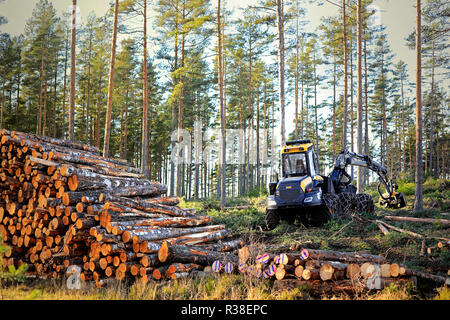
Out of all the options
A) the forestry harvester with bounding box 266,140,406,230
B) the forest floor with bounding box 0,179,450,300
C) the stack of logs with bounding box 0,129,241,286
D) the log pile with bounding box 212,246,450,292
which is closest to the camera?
the forest floor with bounding box 0,179,450,300

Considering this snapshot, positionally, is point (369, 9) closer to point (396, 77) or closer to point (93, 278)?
point (396, 77)

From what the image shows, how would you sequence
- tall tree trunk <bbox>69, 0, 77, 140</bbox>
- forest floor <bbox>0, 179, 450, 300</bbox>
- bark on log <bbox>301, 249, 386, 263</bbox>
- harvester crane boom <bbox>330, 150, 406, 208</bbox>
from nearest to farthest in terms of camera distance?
forest floor <bbox>0, 179, 450, 300</bbox>, bark on log <bbox>301, 249, 386, 263</bbox>, harvester crane boom <bbox>330, 150, 406, 208</bbox>, tall tree trunk <bbox>69, 0, 77, 140</bbox>

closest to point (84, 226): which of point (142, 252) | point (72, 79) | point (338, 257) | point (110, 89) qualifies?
point (142, 252)

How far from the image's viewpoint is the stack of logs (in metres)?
5.99

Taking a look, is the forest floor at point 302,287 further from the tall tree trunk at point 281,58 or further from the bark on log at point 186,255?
the tall tree trunk at point 281,58

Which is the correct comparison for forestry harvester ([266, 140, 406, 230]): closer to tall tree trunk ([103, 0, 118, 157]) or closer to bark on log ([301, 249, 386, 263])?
bark on log ([301, 249, 386, 263])

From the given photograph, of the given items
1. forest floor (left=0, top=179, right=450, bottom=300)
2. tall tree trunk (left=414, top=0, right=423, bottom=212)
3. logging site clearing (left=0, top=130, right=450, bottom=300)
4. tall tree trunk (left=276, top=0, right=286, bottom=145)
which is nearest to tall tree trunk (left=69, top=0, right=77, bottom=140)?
logging site clearing (left=0, top=130, right=450, bottom=300)

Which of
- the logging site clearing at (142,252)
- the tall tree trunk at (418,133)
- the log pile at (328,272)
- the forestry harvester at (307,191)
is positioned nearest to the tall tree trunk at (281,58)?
the forestry harvester at (307,191)

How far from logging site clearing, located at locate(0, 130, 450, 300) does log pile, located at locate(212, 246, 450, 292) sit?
0.6 inches

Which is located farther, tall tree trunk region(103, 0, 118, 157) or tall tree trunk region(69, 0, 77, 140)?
tall tree trunk region(103, 0, 118, 157)

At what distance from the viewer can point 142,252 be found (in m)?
5.95

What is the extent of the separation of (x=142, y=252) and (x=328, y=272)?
3.31 meters

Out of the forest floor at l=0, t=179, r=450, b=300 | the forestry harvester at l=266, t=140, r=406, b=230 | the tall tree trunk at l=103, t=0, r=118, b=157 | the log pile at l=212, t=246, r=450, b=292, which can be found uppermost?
the tall tree trunk at l=103, t=0, r=118, b=157

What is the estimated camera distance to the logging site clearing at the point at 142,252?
5.09 metres
